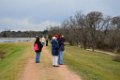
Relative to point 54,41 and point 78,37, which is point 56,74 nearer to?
point 54,41

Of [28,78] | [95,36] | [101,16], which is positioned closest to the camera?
[28,78]

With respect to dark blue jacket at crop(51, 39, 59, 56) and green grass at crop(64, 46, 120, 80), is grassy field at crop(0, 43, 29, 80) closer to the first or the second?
dark blue jacket at crop(51, 39, 59, 56)

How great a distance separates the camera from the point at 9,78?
773 inches

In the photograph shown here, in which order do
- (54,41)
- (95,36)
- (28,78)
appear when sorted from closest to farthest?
(28,78) → (54,41) → (95,36)

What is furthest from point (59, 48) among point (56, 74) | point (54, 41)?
Result: point (56, 74)

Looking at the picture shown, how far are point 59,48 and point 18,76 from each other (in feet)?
17.7

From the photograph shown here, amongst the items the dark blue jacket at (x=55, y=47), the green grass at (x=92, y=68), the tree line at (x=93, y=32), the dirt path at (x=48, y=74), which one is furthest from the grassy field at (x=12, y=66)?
the tree line at (x=93, y=32)

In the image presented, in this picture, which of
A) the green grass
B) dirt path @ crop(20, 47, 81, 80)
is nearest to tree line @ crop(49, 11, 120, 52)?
the green grass

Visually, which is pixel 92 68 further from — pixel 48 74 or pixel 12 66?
pixel 48 74

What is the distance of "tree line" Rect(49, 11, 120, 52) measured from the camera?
100m

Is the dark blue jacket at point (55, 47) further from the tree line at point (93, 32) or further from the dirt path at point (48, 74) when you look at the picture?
the tree line at point (93, 32)

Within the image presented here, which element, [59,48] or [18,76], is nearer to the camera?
[18,76]

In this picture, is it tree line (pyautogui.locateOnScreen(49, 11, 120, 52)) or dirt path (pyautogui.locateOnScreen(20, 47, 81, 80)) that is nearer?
dirt path (pyautogui.locateOnScreen(20, 47, 81, 80))

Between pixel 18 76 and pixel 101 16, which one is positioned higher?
pixel 101 16
